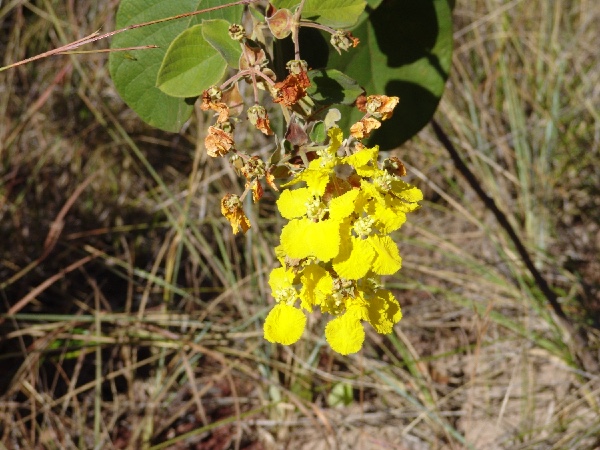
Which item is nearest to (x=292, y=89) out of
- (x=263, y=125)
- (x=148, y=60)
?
(x=263, y=125)

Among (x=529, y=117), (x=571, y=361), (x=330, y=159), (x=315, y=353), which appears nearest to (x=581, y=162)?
(x=529, y=117)

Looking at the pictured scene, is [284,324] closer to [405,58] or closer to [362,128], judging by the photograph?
[362,128]

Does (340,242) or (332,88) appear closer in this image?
(340,242)

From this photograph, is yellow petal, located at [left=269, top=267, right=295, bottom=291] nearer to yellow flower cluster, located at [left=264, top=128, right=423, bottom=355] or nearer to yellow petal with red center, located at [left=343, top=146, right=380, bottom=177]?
yellow flower cluster, located at [left=264, top=128, right=423, bottom=355]

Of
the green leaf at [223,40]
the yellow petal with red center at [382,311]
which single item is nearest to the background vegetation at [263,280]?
the yellow petal with red center at [382,311]

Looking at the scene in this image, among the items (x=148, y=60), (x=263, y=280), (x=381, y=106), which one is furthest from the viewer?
(x=263, y=280)

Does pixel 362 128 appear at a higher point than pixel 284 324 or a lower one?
higher

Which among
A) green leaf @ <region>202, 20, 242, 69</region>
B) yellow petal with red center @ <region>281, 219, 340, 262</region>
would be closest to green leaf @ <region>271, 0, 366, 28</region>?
green leaf @ <region>202, 20, 242, 69</region>
